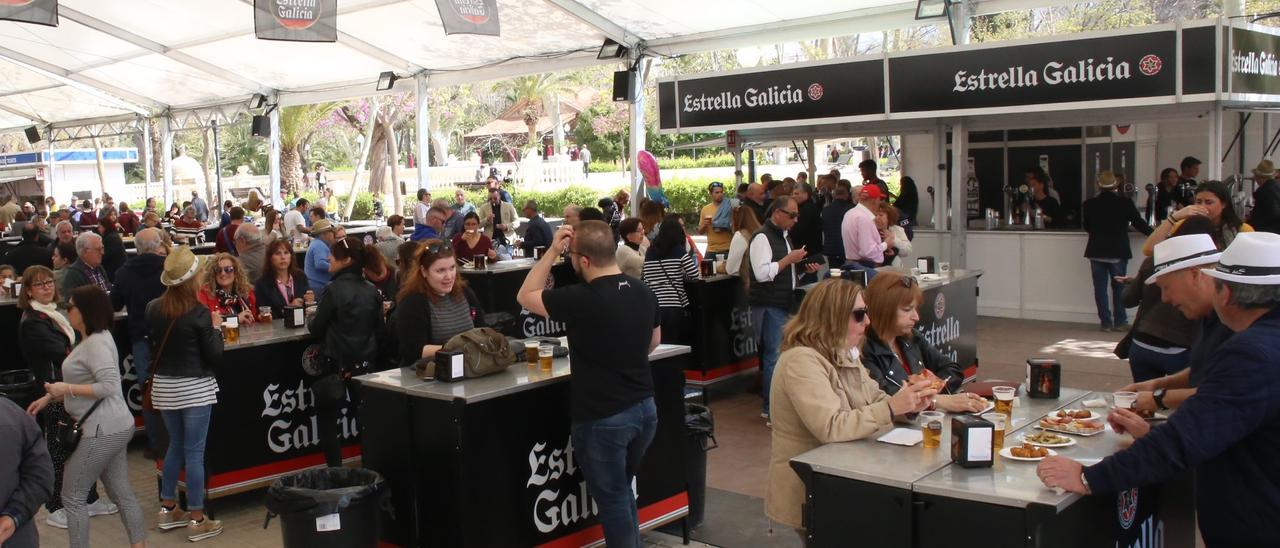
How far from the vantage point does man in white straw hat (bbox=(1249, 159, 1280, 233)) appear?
10078mm

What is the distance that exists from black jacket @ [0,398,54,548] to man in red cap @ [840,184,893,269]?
6.54 metres

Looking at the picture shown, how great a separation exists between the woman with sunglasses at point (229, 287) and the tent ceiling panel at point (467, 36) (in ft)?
25.7

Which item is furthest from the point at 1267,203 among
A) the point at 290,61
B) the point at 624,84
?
the point at 290,61

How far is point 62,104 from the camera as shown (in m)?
25.9

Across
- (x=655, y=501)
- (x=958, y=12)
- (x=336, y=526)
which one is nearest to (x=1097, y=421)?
(x=655, y=501)

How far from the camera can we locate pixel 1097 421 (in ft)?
13.4

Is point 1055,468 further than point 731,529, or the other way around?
point 731,529

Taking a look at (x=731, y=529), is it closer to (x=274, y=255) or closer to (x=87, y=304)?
(x=87, y=304)

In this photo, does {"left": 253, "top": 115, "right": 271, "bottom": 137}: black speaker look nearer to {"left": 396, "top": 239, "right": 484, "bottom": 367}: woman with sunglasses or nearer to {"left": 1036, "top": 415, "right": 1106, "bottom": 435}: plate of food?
{"left": 396, "top": 239, "right": 484, "bottom": 367}: woman with sunglasses

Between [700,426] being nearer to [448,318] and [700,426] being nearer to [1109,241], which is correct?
[448,318]

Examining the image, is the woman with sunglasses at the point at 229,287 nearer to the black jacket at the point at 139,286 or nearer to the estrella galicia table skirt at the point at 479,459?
the black jacket at the point at 139,286

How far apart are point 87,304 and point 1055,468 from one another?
424cm

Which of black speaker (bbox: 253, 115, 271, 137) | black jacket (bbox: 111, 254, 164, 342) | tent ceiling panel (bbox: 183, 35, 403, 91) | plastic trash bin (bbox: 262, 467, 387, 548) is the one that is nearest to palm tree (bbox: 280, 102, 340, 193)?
black speaker (bbox: 253, 115, 271, 137)

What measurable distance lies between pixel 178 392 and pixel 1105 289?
8994 millimetres
